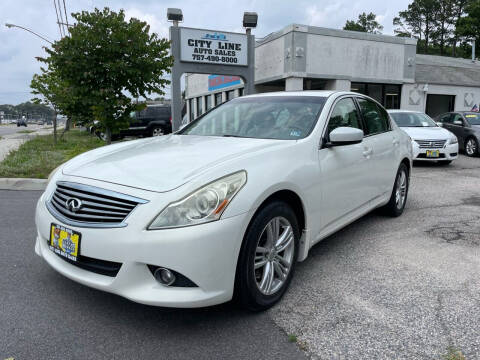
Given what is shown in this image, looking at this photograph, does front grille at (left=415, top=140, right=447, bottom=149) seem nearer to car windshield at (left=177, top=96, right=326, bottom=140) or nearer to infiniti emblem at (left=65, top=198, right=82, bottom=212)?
car windshield at (left=177, top=96, right=326, bottom=140)

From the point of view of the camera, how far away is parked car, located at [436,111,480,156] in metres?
12.8

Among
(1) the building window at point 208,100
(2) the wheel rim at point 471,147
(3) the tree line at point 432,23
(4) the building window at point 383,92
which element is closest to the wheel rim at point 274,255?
(2) the wheel rim at point 471,147

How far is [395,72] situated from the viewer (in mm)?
19906

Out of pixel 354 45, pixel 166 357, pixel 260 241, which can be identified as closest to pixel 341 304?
pixel 260 241

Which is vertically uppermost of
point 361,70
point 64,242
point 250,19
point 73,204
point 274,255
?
point 250,19

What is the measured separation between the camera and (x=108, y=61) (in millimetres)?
9727

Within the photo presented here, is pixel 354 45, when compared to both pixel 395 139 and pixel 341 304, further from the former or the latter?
pixel 341 304

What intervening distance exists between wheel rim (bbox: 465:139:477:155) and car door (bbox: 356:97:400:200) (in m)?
9.49

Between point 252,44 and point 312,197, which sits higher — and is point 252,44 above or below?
above

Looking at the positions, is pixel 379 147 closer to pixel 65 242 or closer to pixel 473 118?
pixel 65 242

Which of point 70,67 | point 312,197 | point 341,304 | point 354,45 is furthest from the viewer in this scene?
point 354,45


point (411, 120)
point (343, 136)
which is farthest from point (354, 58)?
point (343, 136)

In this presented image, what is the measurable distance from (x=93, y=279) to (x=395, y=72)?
66.6 feet

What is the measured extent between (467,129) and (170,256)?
13.6 meters
